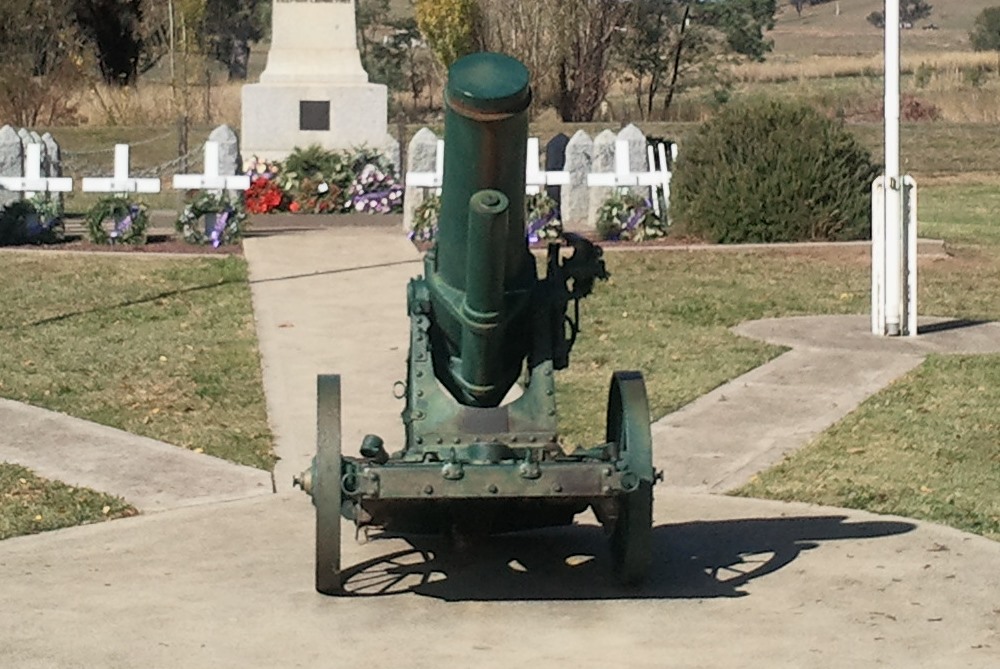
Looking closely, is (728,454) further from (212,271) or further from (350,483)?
(212,271)

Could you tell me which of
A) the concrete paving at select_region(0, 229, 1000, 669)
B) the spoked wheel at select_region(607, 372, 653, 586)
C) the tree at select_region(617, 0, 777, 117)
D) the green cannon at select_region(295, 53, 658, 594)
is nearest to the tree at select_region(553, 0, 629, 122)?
the tree at select_region(617, 0, 777, 117)

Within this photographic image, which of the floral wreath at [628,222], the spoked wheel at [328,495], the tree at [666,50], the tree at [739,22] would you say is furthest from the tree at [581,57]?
the spoked wheel at [328,495]

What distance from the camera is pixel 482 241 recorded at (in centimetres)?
664

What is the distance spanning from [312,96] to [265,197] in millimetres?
2034

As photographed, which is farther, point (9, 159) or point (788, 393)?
point (9, 159)

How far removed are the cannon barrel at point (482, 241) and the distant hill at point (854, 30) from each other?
3143 inches

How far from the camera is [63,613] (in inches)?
272

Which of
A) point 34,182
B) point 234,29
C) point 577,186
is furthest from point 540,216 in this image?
point 234,29

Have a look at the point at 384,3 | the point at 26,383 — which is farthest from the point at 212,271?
the point at 384,3

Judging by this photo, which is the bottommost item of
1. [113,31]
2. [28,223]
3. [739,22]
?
[28,223]

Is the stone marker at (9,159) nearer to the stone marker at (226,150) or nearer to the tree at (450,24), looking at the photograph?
the stone marker at (226,150)

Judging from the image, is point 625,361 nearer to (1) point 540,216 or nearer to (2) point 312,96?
(1) point 540,216

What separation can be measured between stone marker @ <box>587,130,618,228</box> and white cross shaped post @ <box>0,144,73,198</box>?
221 inches

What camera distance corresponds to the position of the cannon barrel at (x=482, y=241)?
6504 mm
